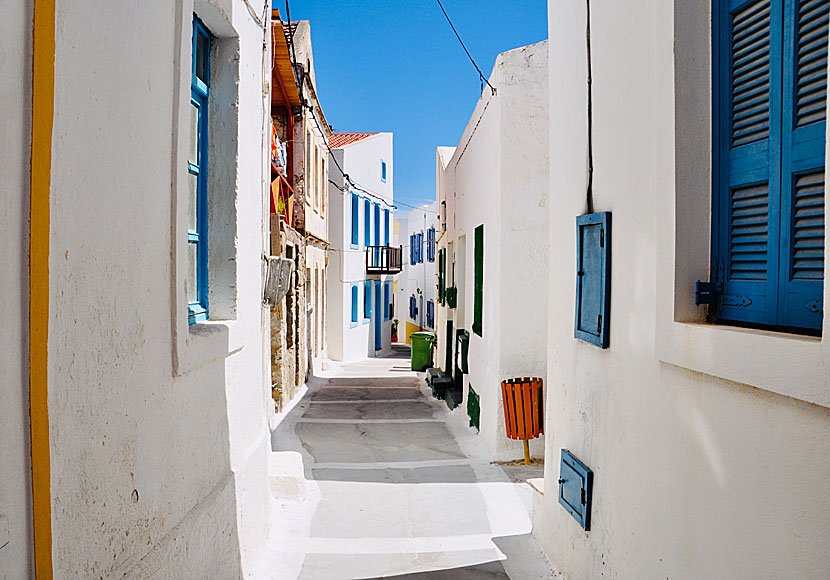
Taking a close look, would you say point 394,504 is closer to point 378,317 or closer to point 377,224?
point 377,224

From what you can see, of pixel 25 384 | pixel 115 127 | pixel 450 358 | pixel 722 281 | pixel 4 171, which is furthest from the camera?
pixel 450 358

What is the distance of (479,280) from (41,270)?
793 centimetres

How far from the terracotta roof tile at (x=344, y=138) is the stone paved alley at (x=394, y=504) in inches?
557

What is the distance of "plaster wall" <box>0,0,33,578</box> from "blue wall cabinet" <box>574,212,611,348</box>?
9.31ft

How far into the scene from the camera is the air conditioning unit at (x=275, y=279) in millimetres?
7156

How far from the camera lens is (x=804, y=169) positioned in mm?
2385

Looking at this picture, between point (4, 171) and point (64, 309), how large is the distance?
0.51 metres

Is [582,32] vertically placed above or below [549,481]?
above

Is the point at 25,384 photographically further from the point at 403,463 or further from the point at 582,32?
the point at 403,463

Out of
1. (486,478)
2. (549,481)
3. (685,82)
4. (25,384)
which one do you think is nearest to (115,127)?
(25,384)

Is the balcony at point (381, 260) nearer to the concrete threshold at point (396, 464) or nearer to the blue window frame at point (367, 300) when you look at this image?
the blue window frame at point (367, 300)

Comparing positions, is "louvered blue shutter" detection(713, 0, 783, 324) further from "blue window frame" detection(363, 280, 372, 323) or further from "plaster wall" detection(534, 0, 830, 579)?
"blue window frame" detection(363, 280, 372, 323)

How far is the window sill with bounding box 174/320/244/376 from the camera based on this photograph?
3287 millimetres

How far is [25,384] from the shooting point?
1943 millimetres
